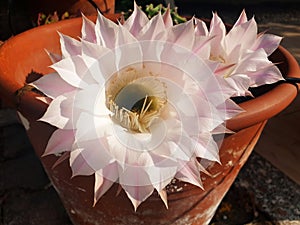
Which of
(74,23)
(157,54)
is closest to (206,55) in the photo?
(157,54)

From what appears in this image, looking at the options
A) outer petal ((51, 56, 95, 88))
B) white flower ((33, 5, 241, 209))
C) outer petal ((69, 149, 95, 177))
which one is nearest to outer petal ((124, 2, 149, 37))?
white flower ((33, 5, 241, 209))

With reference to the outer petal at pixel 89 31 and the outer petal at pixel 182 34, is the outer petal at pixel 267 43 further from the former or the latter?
the outer petal at pixel 89 31

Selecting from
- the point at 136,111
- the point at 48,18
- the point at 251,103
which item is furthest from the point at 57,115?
the point at 48,18

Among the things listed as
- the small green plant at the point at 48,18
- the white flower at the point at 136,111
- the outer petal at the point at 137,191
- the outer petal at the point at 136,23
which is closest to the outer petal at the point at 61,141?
the white flower at the point at 136,111

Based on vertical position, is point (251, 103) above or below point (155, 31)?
below

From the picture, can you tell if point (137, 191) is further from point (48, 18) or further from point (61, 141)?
point (48, 18)

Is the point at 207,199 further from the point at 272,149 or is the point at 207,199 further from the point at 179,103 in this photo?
the point at 272,149
